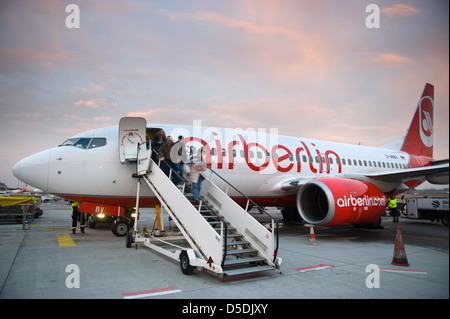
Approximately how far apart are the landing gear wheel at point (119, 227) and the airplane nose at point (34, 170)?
96.1 inches

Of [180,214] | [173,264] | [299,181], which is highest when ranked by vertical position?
[299,181]

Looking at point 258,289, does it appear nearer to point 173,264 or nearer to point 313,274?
point 313,274

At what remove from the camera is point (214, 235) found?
207 inches

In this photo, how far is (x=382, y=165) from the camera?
626 inches

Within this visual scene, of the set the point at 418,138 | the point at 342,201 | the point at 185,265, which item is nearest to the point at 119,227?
the point at 185,265

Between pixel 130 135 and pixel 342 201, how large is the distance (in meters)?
6.44

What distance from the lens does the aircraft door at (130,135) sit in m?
8.87

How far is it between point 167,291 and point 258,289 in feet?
4.48

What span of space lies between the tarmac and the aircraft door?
8.29 feet

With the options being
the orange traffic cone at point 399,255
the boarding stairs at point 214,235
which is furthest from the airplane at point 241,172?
the orange traffic cone at point 399,255

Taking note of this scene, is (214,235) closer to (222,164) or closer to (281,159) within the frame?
(222,164)

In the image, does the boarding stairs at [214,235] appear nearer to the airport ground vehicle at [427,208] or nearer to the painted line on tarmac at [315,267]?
the painted line on tarmac at [315,267]
